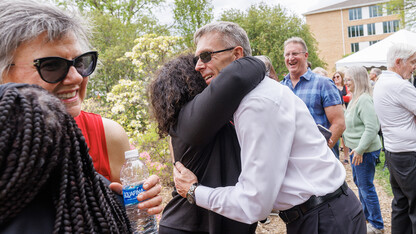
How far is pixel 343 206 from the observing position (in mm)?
2037

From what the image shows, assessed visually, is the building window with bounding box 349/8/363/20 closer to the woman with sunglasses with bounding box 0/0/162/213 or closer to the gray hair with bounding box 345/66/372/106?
the gray hair with bounding box 345/66/372/106

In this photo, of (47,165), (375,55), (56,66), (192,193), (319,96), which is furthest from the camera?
(375,55)

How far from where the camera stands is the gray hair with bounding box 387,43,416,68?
3688 millimetres

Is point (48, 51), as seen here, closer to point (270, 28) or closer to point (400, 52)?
point (400, 52)

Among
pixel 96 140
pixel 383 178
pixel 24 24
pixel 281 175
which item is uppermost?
pixel 24 24

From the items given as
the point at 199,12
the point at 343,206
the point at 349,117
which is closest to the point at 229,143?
the point at 343,206

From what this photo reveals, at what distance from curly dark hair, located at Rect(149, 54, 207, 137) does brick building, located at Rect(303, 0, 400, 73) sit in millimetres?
59187

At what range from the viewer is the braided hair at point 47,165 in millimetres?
798

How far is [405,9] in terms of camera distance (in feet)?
74.6

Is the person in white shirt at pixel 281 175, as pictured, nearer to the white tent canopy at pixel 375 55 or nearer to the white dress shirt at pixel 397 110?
the white dress shirt at pixel 397 110

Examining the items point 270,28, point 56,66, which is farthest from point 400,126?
point 270,28

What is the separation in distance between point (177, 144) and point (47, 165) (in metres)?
1.37

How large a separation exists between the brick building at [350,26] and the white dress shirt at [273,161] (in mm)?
59249

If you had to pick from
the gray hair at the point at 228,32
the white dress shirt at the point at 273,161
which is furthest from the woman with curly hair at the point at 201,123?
the gray hair at the point at 228,32
